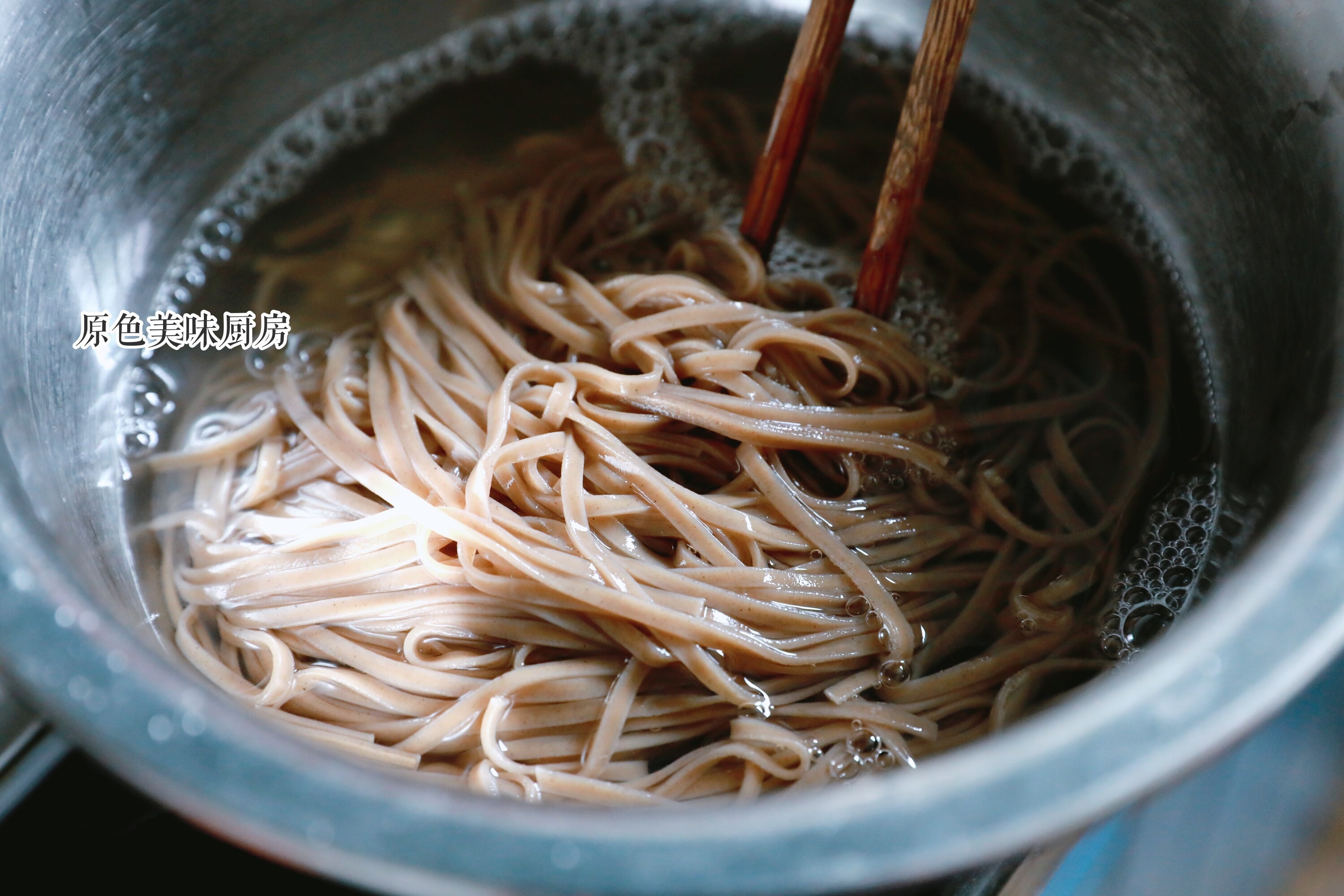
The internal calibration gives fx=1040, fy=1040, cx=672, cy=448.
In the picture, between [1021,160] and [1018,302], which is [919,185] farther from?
[1021,160]

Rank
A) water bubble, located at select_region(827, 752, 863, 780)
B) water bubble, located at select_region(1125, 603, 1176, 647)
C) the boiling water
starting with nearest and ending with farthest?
water bubble, located at select_region(827, 752, 863, 780) → water bubble, located at select_region(1125, 603, 1176, 647) → the boiling water

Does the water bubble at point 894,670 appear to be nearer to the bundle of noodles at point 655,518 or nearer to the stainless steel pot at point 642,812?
the bundle of noodles at point 655,518

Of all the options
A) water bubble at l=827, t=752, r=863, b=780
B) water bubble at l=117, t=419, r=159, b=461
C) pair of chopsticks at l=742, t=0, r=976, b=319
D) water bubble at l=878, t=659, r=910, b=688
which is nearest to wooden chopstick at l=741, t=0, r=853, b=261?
pair of chopsticks at l=742, t=0, r=976, b=319

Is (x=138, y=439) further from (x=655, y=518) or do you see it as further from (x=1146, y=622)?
(x=1146, y=622)

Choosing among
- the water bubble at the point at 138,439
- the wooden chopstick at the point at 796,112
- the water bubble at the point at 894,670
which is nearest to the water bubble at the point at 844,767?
the water bubble at the point at 894,670

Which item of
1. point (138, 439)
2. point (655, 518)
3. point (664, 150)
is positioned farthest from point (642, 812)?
point (664, 150)

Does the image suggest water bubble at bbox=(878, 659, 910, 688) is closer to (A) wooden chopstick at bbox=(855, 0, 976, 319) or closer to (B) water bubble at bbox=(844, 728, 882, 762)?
(B) water bubble at bbox=(844, 728, 882, 762)
